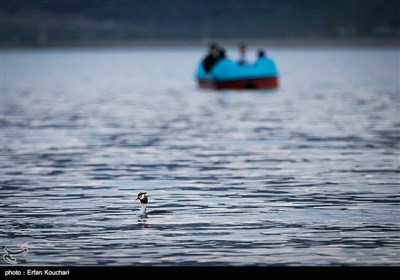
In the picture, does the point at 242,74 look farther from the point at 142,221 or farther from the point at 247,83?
the point at 142,221

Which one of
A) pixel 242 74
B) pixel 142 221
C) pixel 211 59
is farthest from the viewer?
pixel 211 59

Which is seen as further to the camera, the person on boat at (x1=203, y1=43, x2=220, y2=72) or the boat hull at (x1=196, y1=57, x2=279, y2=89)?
the person on boat at (x1=203, y1=43, x2=220, y2=72)

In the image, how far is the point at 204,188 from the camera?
23.5 metres

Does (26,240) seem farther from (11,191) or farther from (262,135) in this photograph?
(262,135)

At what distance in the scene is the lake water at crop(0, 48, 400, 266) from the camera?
17.6 meters

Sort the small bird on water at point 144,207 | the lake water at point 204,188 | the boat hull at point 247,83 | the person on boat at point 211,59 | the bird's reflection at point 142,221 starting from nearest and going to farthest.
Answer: the lake water at point 204,188, the bird's reflection at point 142,221, the small bird on water at point 144,207, the boat hull at point 247,83, the person on boat at point 211,59

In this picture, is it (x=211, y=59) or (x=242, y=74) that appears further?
(x=211, y=59)

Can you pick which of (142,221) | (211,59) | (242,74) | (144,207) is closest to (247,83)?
(242,74)

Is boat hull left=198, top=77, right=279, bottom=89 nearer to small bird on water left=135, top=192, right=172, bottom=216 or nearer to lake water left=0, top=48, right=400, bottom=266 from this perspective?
lake water left=0, top=48, right=400, bottom=266

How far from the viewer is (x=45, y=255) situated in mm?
17203

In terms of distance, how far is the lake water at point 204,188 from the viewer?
57.8 feet

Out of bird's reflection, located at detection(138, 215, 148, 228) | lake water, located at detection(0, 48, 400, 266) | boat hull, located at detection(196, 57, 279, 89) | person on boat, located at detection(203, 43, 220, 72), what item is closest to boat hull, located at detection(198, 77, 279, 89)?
boat hull, located at detection(196, 57, 279, 89)

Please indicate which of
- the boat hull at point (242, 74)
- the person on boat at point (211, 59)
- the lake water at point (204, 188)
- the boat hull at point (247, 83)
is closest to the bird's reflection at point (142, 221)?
the lake water at point (204, 188)

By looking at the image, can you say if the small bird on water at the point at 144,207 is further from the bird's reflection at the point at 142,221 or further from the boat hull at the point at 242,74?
the boat hull at the point at 242,74
